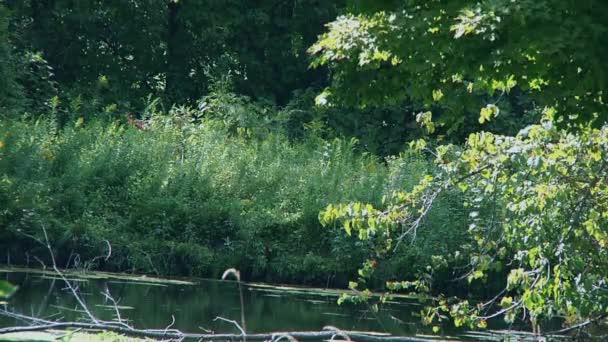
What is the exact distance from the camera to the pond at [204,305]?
13.0 m

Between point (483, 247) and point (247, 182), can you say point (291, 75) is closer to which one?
point (247, 182)

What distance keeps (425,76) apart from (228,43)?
2239 centimetres

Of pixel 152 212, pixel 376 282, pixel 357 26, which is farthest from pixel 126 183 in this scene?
pixel 357 26

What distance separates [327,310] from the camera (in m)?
15.3

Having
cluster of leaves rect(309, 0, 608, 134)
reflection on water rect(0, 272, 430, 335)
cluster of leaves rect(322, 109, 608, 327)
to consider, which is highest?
cluster of leaves rect(309, 0, 608, 134)

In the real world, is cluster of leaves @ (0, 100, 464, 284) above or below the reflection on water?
above

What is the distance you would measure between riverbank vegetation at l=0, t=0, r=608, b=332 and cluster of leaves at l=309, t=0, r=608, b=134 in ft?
0.06

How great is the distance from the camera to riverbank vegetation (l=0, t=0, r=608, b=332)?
28.1ft

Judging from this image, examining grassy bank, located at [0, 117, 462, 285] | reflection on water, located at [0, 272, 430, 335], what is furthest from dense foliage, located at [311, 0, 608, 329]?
grassy bank, located at [0, 117, 462, 285]

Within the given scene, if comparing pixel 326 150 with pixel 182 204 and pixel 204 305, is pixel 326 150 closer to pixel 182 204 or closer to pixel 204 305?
pixel 182 204

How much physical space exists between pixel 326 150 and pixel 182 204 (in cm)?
428

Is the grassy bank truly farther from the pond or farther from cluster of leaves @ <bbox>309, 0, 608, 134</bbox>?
cluster of leaves @ <bbox>309, 0, 608, 134</bbox>

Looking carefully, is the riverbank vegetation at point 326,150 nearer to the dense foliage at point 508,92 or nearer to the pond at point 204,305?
the dense foliage at point 508,92

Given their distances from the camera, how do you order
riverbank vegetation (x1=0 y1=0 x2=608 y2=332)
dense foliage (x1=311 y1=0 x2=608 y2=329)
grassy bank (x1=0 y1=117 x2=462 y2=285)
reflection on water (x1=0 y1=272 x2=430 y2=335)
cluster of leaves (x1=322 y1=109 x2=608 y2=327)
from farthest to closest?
grassy bank (x1=0 y1=117 x2=462 y2=285), reflection on water (x1=0 y1=272 x2=430 y2=335), cluster of leaves (x1=322 y1=109 x2=608 y2=327), riverbank vegetation (x1=0 y1=0 x2=608 y2=332), dense foliage (x1=311 y1=0 x2=608 y2=329)
